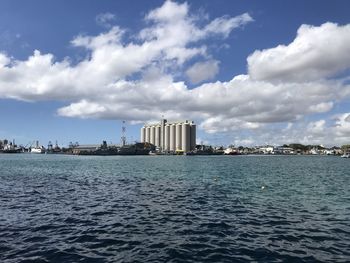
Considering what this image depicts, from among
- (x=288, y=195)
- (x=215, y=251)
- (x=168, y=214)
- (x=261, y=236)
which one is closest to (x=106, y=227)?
(x=168, y=214)

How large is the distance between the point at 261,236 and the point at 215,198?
22.0 m

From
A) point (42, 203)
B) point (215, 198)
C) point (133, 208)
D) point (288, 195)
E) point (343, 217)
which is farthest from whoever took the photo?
point (288, 195)

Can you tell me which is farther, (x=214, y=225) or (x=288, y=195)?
(x=288, y=195)

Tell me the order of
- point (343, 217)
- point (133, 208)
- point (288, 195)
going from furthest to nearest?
point (288, 195)
point (133, 208)
point (343, 217)

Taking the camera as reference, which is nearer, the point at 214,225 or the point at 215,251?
the point at 215,251

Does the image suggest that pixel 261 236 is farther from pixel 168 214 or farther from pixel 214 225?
pixel 168 214

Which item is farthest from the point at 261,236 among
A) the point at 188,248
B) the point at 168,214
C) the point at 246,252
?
the point at 168,214

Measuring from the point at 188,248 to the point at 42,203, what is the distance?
88.2ft

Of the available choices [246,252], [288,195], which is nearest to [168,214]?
[246,252]

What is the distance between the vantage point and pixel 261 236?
29891 millimetres

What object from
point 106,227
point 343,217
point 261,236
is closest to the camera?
point 261,236

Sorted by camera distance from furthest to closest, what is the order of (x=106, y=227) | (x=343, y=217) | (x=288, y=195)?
(x=288, y=195), (x=343, y=217), (x=106, y=227)

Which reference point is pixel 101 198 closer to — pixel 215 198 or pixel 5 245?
pixel 215 198

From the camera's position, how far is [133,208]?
143 ft
